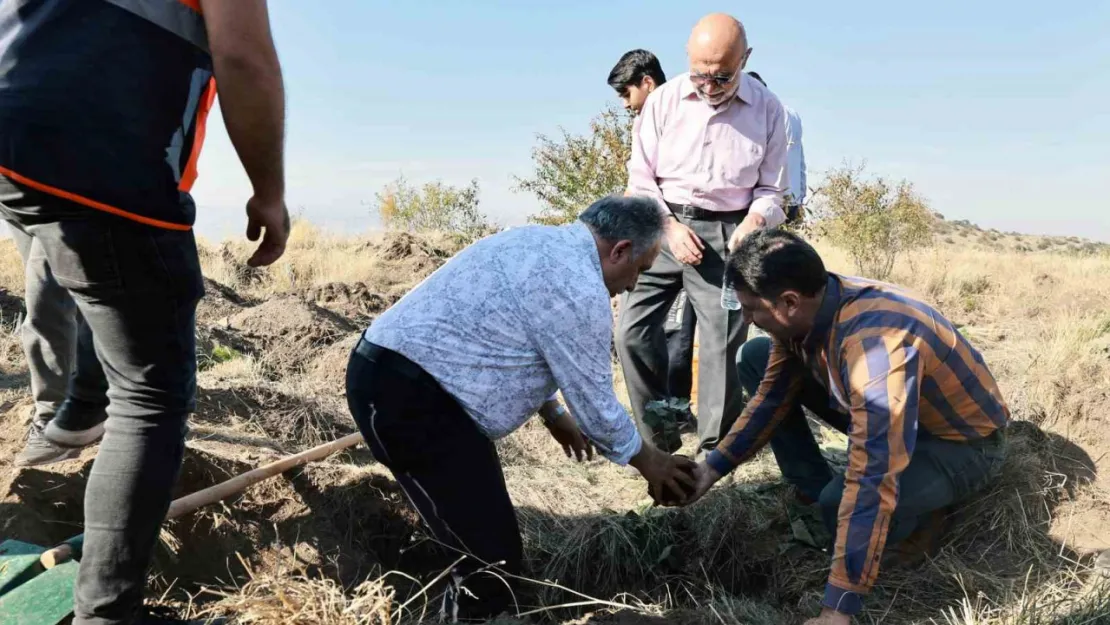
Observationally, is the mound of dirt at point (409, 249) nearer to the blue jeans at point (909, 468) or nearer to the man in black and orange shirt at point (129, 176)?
the blue jeans at point (909, 468)

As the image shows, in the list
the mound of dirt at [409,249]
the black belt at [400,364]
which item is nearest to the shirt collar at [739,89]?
the black belt at [400,364]

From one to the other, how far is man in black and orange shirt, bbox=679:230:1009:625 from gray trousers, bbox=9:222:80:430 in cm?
234

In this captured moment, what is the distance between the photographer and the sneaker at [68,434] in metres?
2.88

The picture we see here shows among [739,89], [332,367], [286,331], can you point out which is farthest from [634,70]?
[286,331]

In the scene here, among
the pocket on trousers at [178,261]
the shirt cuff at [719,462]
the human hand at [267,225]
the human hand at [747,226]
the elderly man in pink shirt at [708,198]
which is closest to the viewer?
the pocket on trousers at [178,261]

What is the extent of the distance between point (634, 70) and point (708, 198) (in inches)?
72.0

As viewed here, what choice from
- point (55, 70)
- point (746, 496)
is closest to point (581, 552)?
point (746, 496)

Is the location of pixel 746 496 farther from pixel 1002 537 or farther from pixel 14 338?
pixel 14 338

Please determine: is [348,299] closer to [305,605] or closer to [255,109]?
[305,605]

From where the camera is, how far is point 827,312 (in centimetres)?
280

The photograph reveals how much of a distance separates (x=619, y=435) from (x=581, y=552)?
1.05 meters

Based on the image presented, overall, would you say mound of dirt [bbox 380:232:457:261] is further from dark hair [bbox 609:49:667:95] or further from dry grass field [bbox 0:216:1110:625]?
dry grass field [bbox 0:216:1110:625]

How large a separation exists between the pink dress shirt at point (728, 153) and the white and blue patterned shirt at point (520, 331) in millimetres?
1719

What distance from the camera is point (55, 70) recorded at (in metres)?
1.76
